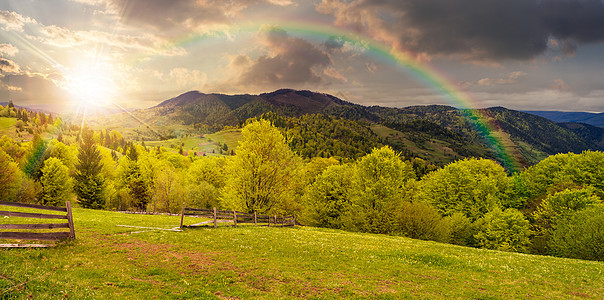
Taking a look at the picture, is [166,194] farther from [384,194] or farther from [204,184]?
[384,194]

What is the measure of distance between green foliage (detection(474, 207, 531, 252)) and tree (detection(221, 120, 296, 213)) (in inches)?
1628

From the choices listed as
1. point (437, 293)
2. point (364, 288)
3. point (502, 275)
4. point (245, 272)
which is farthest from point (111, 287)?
point (502, 275)

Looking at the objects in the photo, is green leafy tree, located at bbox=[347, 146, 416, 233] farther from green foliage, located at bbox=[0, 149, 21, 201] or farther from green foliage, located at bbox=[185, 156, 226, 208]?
green foliage, located at bbox=[0, 149, 21, 201]

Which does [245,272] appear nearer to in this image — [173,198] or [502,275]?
[502,275]

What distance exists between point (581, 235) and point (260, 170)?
50210mm

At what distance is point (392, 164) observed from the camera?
171 feet

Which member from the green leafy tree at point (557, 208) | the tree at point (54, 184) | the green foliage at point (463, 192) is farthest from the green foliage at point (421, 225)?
the tree at point (54, 184)

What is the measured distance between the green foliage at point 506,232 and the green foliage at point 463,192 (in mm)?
5585

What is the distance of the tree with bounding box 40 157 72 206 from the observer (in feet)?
194

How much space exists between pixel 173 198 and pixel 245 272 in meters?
65.1

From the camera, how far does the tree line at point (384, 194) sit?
133 feet

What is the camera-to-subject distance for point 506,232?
49.9 meters

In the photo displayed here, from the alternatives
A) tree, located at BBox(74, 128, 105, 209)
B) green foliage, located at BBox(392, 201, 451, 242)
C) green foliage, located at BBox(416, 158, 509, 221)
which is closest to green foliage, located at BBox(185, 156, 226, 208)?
tree, located at BBox(74, 128, 105, 209)

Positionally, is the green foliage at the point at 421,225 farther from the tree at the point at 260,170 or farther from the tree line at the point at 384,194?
the tree at the point at 260,170
